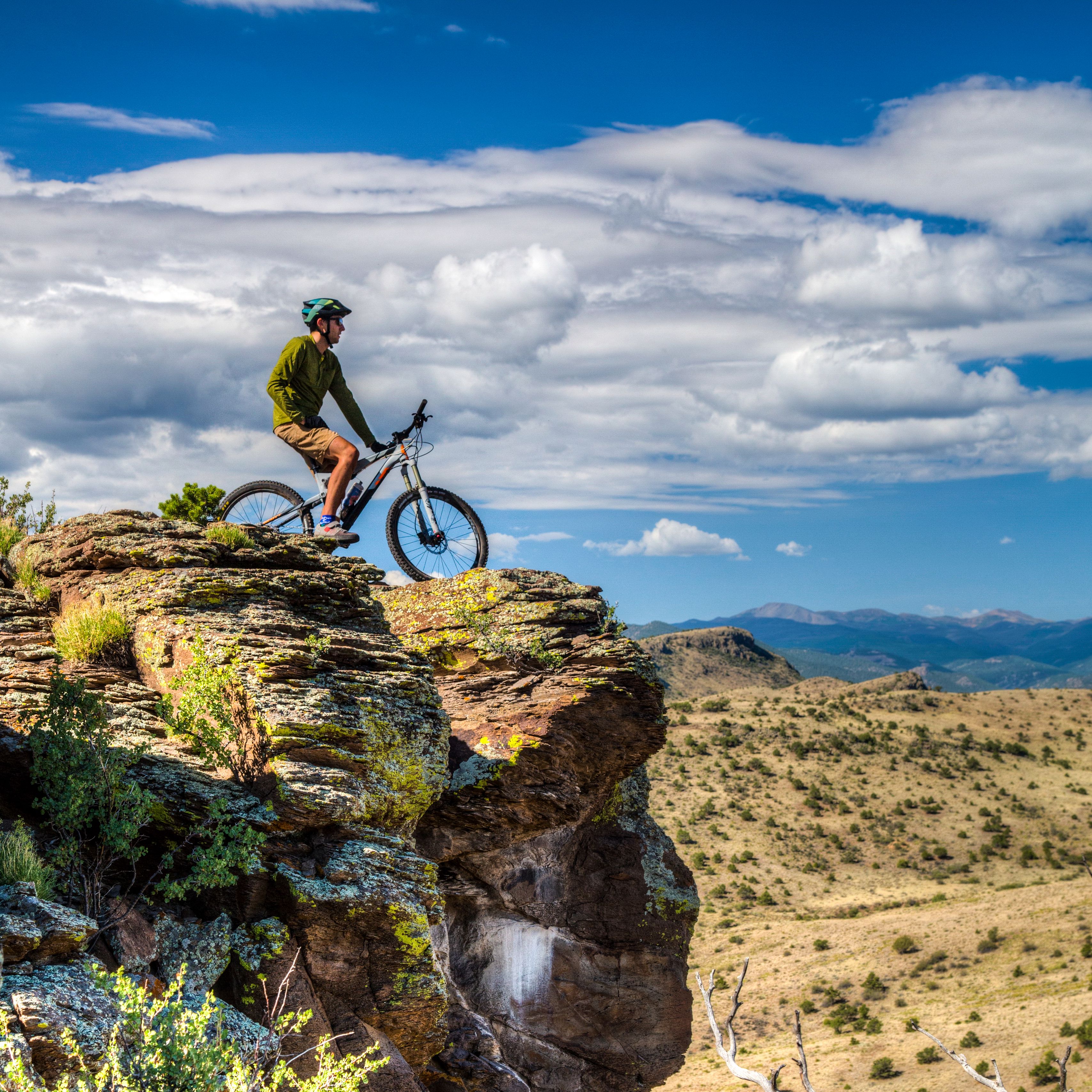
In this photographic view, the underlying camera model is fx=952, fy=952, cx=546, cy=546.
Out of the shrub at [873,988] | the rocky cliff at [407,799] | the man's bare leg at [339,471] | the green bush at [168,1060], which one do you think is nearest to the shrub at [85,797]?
the rocky cliff at [407,799]

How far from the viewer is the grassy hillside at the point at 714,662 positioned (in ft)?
495

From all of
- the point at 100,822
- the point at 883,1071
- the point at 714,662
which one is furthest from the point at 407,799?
the point at 714,662

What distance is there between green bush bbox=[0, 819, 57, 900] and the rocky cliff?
2.12ft

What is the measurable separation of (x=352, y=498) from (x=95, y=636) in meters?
5.19

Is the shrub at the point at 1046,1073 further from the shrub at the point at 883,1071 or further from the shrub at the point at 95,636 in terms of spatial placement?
the shrub at the point at 95,636

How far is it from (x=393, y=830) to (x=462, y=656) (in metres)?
4.80

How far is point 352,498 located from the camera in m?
15.1

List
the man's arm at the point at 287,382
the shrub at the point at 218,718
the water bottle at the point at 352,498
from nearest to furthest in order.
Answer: the shrub at the point at 218,718 → the man's arm at the point at 287,382 → the water bottle at the point at 352,498

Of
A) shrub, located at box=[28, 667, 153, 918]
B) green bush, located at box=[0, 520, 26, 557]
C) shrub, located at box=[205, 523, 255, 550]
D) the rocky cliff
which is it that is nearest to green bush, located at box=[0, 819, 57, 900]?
shrub, located at box=[28, 667, 153, 918]

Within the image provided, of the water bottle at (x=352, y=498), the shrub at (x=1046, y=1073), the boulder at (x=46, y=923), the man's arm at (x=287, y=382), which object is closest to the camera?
the boulder at (x=46, y=923)

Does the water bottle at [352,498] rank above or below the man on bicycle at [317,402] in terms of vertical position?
below

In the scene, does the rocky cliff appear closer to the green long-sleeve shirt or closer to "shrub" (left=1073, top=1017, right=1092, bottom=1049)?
the green long-sleeve shirt

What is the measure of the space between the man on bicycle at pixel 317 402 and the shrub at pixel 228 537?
1430mm

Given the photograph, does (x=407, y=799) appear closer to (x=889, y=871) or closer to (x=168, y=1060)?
(x=168, y=1060)
